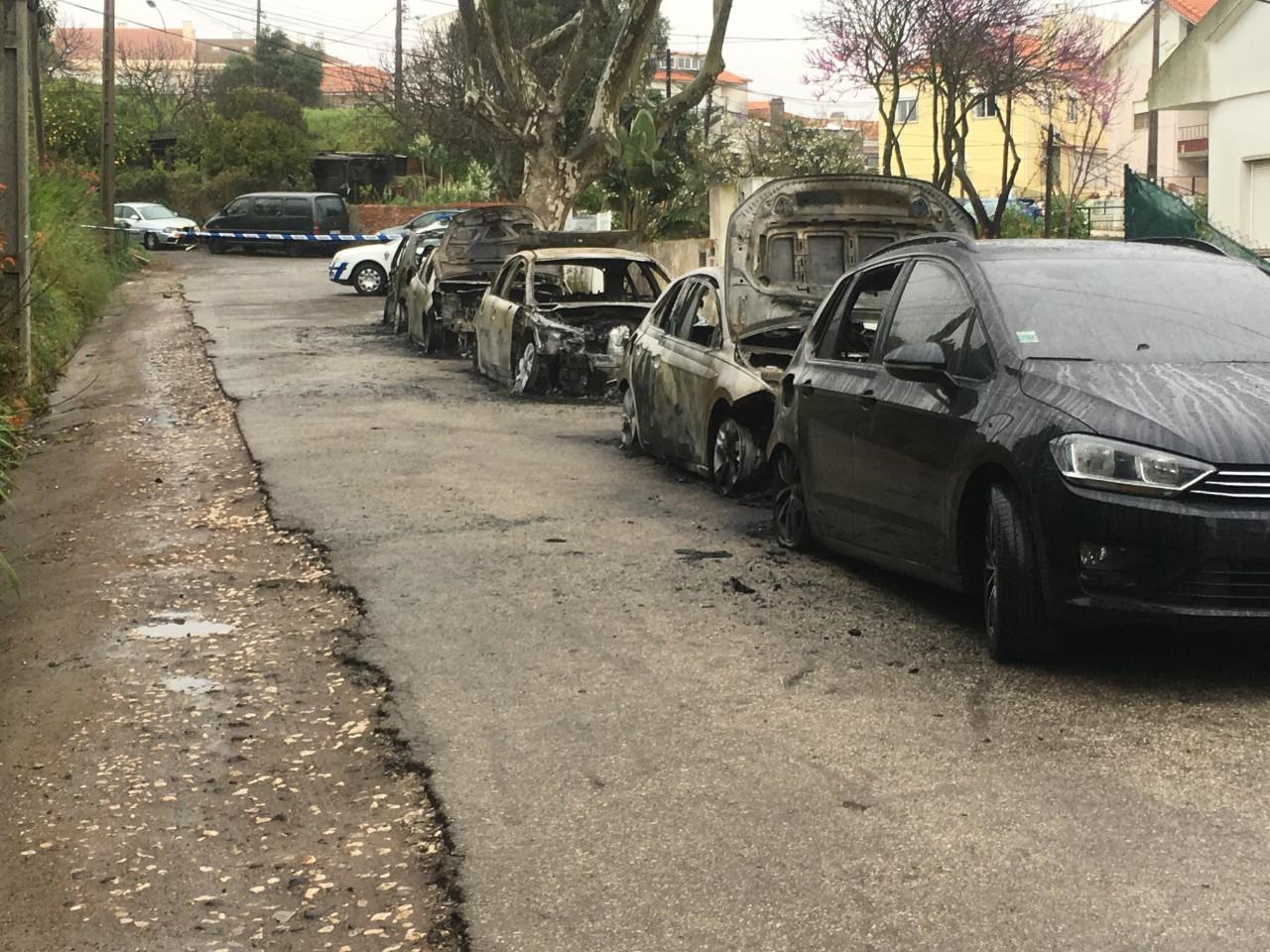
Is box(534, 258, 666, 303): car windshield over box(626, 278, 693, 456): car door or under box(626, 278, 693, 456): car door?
over

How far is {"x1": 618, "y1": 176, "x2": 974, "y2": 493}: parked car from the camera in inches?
423

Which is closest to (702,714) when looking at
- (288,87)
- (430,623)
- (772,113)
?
(430,623)

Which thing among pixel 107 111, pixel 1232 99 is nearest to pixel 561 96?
pixel 1232 99

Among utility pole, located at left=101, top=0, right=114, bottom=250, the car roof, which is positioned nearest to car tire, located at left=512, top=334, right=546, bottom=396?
the car roof

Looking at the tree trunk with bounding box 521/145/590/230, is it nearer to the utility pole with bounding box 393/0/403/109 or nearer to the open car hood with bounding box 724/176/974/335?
the open car hood with bounding box 724/176/974/335

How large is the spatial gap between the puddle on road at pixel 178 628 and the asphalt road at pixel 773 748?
68cm

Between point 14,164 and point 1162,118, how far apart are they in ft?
147

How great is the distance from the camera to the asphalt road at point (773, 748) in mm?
4234

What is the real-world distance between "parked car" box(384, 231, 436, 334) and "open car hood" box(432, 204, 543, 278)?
1382 millimetres

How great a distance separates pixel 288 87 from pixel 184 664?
75381 millimetres

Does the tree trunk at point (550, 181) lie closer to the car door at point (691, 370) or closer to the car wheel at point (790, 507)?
the car door at point (691, 370)

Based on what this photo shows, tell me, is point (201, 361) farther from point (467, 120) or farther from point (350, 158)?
point (350, 158)

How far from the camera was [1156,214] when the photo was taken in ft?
55.9

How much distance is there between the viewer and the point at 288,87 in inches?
3095
